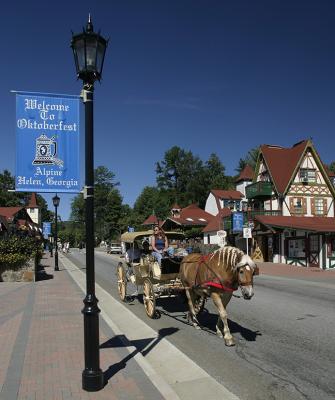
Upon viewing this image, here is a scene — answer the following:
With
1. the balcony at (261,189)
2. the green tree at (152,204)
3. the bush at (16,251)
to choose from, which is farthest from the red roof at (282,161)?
the green tree at (152,204)

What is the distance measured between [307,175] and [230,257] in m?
39.0

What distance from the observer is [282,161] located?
46.9m

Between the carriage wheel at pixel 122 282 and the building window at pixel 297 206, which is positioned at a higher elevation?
the building window at pixel 297 206

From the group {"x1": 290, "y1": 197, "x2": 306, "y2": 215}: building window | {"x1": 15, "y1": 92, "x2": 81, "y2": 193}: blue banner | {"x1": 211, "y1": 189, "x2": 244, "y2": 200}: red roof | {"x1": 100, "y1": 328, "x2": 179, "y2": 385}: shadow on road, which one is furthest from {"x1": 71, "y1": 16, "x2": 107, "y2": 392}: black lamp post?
{"x1": 211, "y1": 189, "x2": 244, "y2": 200}: red roof

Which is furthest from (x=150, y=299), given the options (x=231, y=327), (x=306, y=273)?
(x=306, y=273)

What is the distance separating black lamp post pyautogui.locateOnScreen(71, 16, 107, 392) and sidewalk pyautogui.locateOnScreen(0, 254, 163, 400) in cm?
28

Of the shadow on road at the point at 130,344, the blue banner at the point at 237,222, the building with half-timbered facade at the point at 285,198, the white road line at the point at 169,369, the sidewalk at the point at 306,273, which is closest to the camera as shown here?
the white road line at the point at 169,369

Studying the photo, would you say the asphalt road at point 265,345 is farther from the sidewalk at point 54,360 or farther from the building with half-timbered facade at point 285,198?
the building with half-timbered facade at point 285,198

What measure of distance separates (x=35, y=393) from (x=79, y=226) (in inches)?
6272

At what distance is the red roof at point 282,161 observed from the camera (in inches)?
1753

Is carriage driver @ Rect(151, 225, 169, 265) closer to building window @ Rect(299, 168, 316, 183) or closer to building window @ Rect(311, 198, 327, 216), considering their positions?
building window @ Rect(299, 168, 316, 183)

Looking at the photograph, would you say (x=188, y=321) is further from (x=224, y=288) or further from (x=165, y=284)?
(x=224, y=288)

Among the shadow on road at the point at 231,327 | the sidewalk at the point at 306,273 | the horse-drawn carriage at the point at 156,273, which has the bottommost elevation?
the sidewalk at the point at 306,273

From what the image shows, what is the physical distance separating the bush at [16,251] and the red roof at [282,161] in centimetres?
2873
